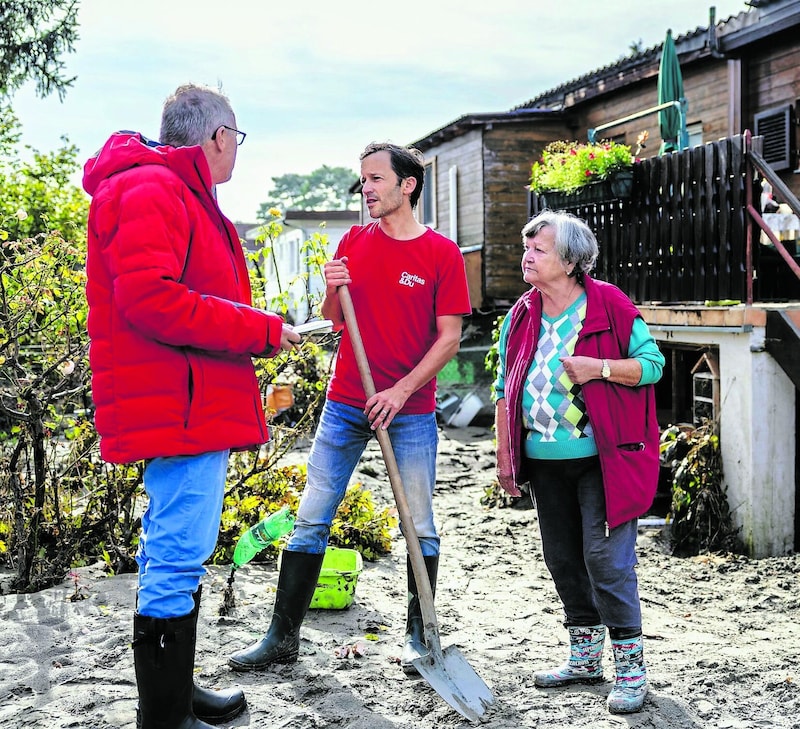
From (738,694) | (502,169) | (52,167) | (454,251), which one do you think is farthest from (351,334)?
(502,169)

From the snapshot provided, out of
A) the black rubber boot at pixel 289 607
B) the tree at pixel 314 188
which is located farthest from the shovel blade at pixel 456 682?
the tree at pixel 314 188

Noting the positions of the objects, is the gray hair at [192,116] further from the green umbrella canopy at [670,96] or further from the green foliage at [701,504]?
the green umbrella canopy at [670,96]

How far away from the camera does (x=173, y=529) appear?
2627 mm

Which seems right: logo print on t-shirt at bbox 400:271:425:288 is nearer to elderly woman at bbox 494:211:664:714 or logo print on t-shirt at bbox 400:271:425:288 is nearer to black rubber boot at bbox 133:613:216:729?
elderly woman at bbox 494:211:664:714

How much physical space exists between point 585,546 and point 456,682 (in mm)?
684

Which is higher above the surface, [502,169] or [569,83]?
[569,83]

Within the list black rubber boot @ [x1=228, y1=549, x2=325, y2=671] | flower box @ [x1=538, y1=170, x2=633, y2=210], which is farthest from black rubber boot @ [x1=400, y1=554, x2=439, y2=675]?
flower box @ [x1=538, y1=170, x2=633, y2=210]

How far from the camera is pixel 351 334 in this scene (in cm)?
337

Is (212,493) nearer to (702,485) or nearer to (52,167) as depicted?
(702,485)

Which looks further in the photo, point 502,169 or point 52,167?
point 502,169

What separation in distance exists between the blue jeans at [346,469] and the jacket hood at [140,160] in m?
1.25

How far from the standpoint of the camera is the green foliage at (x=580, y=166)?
7.52 metres

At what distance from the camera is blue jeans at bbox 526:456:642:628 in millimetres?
3139

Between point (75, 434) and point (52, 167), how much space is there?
9655mm
